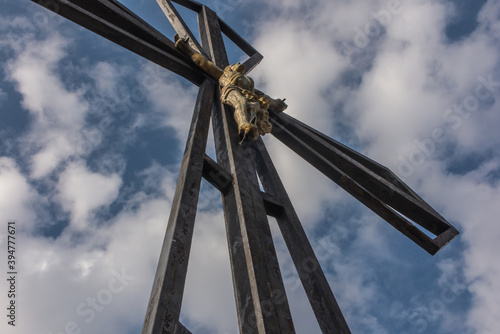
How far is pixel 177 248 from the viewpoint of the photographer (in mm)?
2633

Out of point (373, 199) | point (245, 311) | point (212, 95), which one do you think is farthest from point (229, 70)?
point (245, 311)

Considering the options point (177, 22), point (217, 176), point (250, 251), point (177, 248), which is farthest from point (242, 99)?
point (177, 22)

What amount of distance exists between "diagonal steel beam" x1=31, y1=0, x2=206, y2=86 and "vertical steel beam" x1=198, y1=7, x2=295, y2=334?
1.15 meters

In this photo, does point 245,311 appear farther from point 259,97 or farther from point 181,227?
point 259,97

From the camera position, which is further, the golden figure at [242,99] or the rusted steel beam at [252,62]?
the rusted steel beam at [252,62]

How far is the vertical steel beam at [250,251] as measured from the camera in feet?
8.49

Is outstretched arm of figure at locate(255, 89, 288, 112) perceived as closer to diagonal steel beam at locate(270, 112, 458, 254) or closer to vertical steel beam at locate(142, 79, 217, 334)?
diagonal steel beam at locate(270, 112, 458, 254)

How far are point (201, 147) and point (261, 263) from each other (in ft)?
3.80

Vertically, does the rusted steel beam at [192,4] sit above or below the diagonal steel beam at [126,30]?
above

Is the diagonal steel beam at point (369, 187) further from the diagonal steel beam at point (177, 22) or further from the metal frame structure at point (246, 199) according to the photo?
the diagonal steel beam at point (177, 22)

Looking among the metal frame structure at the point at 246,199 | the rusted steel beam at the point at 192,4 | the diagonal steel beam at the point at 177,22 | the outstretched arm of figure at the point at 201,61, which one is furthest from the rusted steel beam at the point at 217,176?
the rusted steel beam at the point at 192,4

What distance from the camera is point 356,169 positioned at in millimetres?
4523

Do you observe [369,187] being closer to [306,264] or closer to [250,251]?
[306,264]

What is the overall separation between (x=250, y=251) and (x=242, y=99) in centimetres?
174
